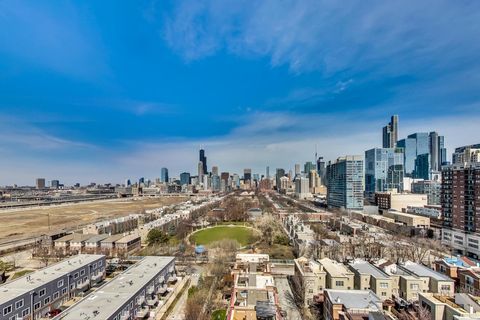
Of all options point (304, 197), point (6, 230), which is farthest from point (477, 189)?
point (304, 197)

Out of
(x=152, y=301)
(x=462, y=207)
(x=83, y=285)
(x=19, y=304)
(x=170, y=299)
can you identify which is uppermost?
(x=462, y=207)

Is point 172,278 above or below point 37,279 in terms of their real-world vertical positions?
below

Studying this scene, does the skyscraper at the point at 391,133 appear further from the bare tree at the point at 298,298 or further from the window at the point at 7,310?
the window at the point at 7,310

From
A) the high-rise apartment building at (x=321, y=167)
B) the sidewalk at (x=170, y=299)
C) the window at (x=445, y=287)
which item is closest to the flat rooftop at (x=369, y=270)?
the window at (x=445, y=287)

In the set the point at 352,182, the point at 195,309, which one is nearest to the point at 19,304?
the point at 195,309

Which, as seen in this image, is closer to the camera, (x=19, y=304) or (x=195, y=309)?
(x=19, y=304)

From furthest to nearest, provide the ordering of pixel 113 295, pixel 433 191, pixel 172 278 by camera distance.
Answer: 1. pixel 433 191
2. pixel 172 278
3. pixel 113 295

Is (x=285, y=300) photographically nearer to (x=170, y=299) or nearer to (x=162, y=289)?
(x=170, y=299)

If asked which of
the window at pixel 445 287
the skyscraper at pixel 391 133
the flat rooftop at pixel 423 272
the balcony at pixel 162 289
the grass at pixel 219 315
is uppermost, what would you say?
the skyscraper at pixel 391 133
